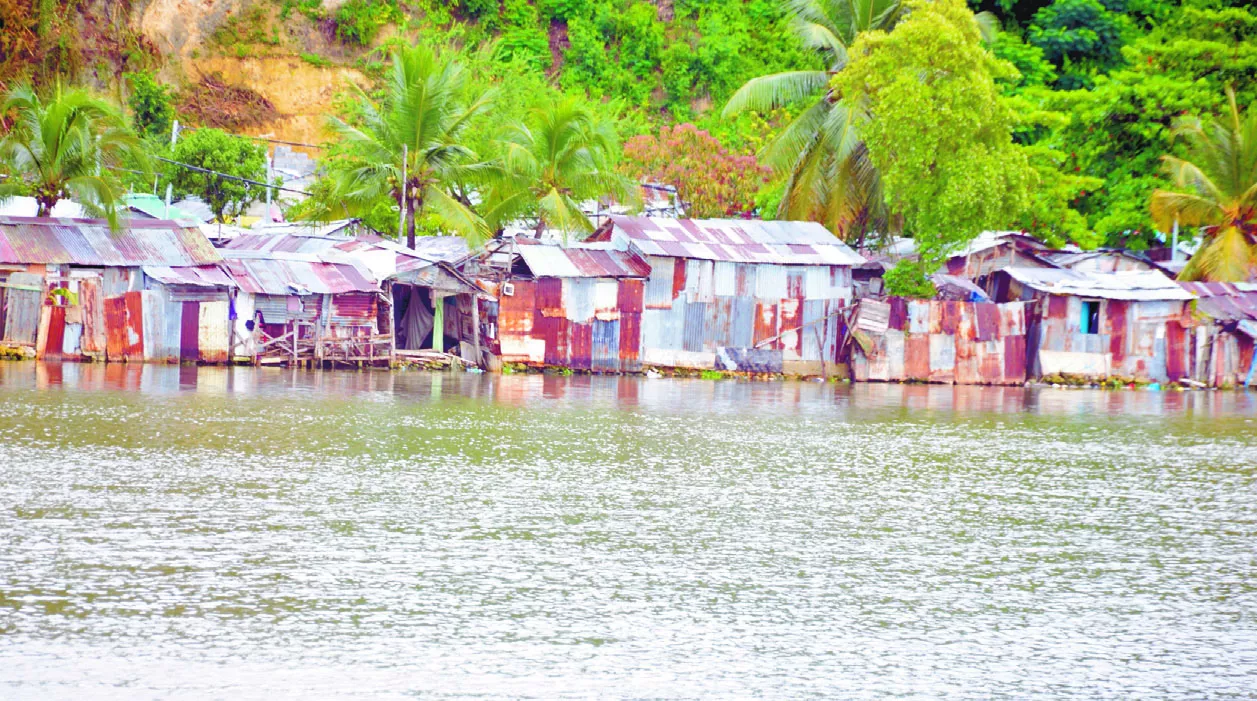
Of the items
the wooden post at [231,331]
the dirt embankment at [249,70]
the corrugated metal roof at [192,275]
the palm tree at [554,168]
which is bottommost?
the wooden post at [231,331]

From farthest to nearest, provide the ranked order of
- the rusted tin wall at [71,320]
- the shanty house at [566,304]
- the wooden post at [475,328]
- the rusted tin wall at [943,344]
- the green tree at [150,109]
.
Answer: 1. the green tree at [150,109]
2. the rusted tin wall at [943,344]
3. the wooden post at [475,328]
4. the shanty house at [566,304]
5. the rusted tin wall at [71,320]

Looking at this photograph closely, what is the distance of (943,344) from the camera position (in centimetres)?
3259

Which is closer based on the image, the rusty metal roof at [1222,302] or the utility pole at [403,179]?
the utility pole at [403,179]

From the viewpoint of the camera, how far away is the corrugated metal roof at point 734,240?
31.9m

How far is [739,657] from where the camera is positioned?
8.12 metres

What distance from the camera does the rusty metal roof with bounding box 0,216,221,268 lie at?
28203 millimetres

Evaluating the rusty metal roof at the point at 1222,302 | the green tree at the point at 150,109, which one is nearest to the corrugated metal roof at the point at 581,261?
the rusty metal roof at the point at 1222,302

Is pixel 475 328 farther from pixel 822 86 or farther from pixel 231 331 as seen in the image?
pixel 822 86

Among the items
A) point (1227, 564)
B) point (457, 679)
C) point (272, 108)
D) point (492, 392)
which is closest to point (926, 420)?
point (492, 392)

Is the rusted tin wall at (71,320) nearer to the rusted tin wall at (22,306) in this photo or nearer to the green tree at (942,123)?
the rusted tin wall at (22,306)

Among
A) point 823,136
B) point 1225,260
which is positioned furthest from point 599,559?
point 1225,260

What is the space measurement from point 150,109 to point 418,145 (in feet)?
57.1

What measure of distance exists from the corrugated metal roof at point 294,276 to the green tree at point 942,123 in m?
11.5

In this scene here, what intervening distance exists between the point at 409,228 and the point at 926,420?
14.4 meters
